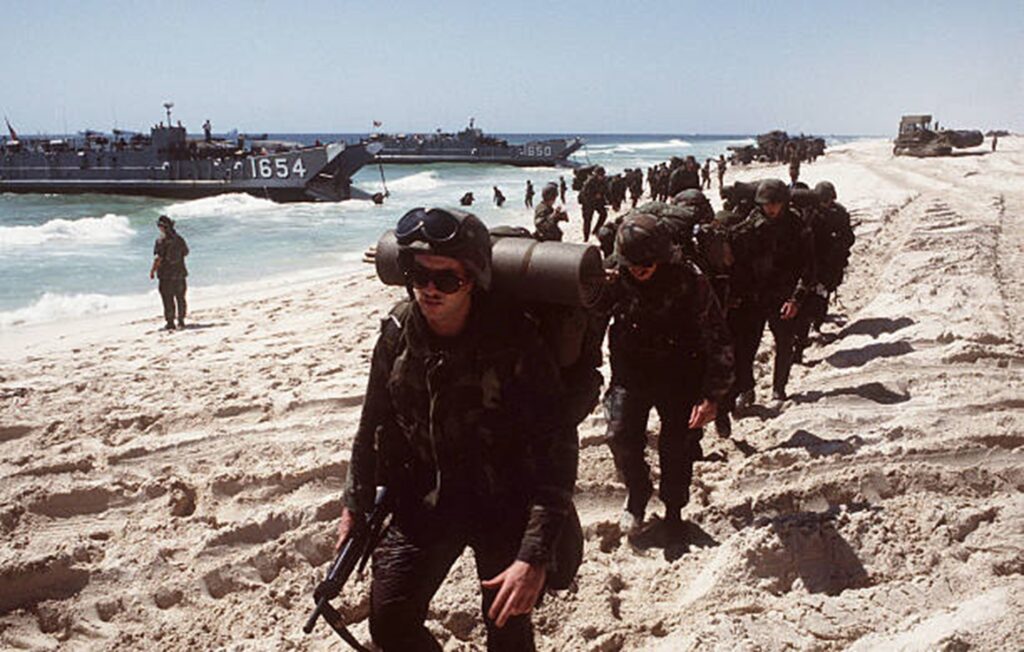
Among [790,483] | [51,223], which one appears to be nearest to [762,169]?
[51,223]

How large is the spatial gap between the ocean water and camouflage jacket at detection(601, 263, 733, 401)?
546cm

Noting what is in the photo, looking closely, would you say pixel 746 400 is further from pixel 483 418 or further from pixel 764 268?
pixel 483 418

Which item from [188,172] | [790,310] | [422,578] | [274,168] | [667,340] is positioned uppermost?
[274,168]

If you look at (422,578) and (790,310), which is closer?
(422,578)

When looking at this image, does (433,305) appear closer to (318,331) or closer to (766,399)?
(766,399)

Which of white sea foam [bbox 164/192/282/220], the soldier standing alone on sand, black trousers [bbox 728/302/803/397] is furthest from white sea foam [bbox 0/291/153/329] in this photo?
white sea foam [bbox 164/192/282/220]

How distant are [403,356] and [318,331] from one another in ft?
20.8

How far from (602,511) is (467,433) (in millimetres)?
2106

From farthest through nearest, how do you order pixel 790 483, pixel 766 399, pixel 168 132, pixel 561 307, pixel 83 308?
pixel 168 132, pixel 83 308, pixel 766 399, pixel 790 483, pixel 561 307

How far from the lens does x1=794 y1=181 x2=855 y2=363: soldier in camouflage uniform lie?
21.3 feet

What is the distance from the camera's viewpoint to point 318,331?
8273 millimetres

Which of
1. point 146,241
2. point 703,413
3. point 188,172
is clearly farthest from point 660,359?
point 188,172

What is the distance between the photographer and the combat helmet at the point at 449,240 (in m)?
2.04

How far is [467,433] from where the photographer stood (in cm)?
218
